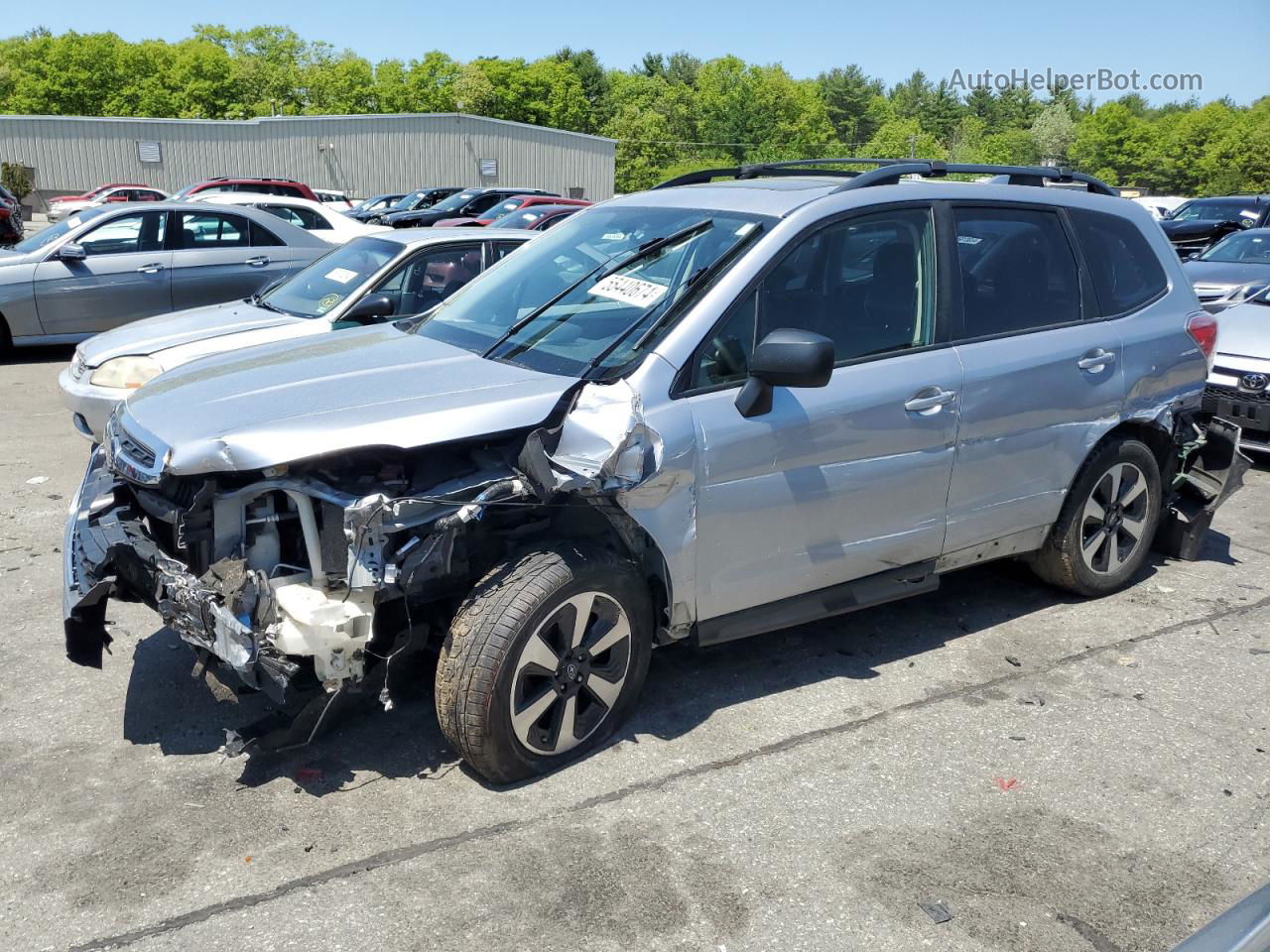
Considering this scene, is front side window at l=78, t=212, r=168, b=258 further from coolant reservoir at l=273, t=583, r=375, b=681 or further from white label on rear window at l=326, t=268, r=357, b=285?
coolant reservoir at l=273, t=583, r=375, b=681

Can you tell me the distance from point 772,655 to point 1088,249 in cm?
235

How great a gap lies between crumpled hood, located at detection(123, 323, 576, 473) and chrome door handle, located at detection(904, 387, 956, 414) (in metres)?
1.35

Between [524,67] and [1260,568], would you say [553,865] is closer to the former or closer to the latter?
[1260,568]

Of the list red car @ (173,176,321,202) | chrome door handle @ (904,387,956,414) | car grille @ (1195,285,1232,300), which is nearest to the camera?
chrome door handle @ (904,387,956,414)

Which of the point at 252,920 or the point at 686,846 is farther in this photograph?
the point at 686,846

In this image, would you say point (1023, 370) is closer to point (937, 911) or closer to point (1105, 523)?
point (1105, 523)

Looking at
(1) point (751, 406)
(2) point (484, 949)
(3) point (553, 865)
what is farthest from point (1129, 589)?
(2) point (484, 949)

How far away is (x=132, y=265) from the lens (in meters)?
10.6

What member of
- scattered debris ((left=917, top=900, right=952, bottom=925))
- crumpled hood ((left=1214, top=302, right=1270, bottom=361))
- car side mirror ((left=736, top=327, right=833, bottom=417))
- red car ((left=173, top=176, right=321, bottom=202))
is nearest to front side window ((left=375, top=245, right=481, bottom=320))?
car side mirror ((left=736, top=327, right=833, bottom=417))

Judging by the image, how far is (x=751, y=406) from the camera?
11.9 ft

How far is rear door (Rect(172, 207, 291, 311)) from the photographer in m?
10.8

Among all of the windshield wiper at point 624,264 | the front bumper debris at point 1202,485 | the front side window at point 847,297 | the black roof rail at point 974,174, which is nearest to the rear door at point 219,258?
the windshield wiper at point 624,264

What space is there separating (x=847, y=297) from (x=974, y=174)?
1544mm

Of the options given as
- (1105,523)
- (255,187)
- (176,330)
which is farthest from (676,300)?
(255,187)
